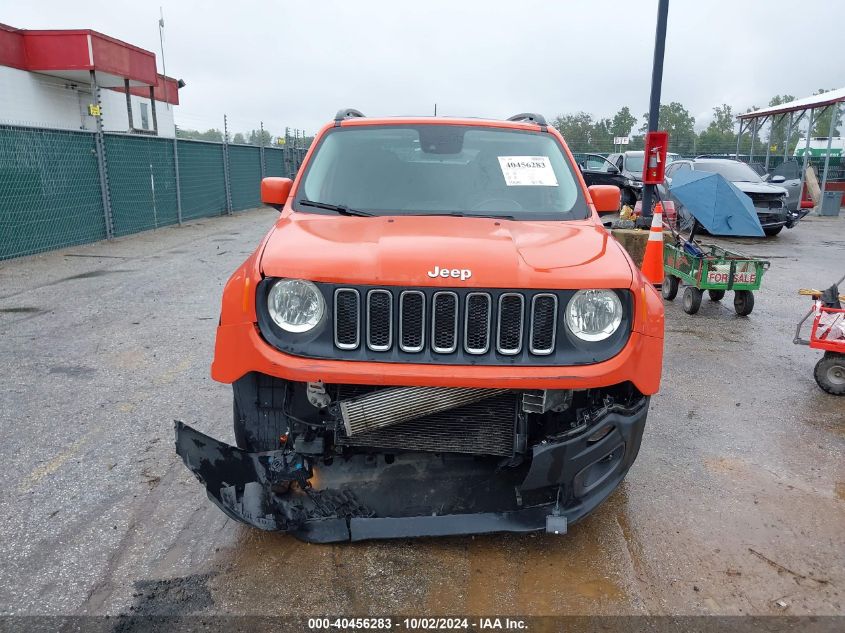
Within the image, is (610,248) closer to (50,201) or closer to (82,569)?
(82,569)

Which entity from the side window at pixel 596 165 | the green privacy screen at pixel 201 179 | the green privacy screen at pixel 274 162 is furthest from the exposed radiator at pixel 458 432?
the green privacy screen at pixel 274 162

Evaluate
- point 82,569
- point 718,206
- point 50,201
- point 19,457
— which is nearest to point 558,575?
point 82,569

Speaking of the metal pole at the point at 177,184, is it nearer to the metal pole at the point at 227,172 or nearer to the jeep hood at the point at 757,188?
the metal pole at the point at 227,172

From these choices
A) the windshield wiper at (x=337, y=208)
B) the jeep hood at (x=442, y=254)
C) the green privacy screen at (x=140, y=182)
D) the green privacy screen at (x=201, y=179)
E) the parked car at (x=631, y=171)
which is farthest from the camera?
the parked car at (x=631, y=171)

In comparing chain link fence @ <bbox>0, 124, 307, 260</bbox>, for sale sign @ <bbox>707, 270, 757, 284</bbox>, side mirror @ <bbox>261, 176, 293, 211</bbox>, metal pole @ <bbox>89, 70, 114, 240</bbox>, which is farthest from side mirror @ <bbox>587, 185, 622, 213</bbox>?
metal pole @ <bbox>89, 70, 114, 240</bbox>

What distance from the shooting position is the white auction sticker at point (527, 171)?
12.9ft

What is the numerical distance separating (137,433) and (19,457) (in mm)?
650

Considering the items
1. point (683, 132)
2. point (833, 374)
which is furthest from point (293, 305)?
point (683, 132)

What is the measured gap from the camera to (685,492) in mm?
3621

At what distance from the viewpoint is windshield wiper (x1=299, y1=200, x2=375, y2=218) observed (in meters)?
3.63

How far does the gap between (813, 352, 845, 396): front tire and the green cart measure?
2092 mm

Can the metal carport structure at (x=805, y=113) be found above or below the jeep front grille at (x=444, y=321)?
above

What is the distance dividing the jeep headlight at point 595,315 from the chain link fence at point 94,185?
10.4 meters

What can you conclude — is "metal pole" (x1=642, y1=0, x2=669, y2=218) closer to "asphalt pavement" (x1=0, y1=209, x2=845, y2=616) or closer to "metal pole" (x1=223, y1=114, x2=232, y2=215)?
"asphalt pavement" (x1=0, y1=209, x2=845, y2=616)
